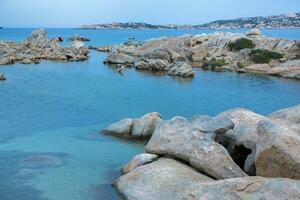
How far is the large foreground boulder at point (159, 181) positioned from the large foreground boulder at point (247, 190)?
10.1 ft

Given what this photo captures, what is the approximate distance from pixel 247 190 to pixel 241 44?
7555cm

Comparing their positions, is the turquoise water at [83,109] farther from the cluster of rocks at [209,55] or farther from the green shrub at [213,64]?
the green shrub at [213,64]

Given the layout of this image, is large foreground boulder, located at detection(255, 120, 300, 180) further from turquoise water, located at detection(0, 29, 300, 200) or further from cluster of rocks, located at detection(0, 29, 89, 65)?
cluster of rocks, located at detection(0, 29, 89, 65)

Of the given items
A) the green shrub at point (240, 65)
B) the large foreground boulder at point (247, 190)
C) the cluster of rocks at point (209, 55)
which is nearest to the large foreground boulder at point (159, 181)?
the large foreground boulder at point (247, 190)

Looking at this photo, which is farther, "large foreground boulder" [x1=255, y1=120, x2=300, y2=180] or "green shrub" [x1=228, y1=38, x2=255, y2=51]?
"green shrub" [x1=228, y1=38, x2=255, y2=51]

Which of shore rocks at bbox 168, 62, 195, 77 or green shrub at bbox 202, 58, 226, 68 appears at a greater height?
shore rocks at bbox 168, 62, 195, 77

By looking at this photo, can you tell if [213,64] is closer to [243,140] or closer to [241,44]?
[241,44]

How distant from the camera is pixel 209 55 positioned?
87.6m

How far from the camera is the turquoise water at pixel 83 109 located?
72.8ft

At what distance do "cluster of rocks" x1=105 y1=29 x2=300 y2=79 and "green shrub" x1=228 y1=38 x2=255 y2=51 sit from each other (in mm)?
691

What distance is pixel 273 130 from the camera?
57.3 ft

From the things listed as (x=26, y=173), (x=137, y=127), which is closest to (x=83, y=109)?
(x=137, y=127)

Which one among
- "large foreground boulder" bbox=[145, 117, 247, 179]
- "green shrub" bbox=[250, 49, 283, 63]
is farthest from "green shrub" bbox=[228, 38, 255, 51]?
"large foreground boulder" bbox=[145, 117, 247, 179]

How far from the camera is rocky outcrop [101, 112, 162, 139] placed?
29.4 metres
